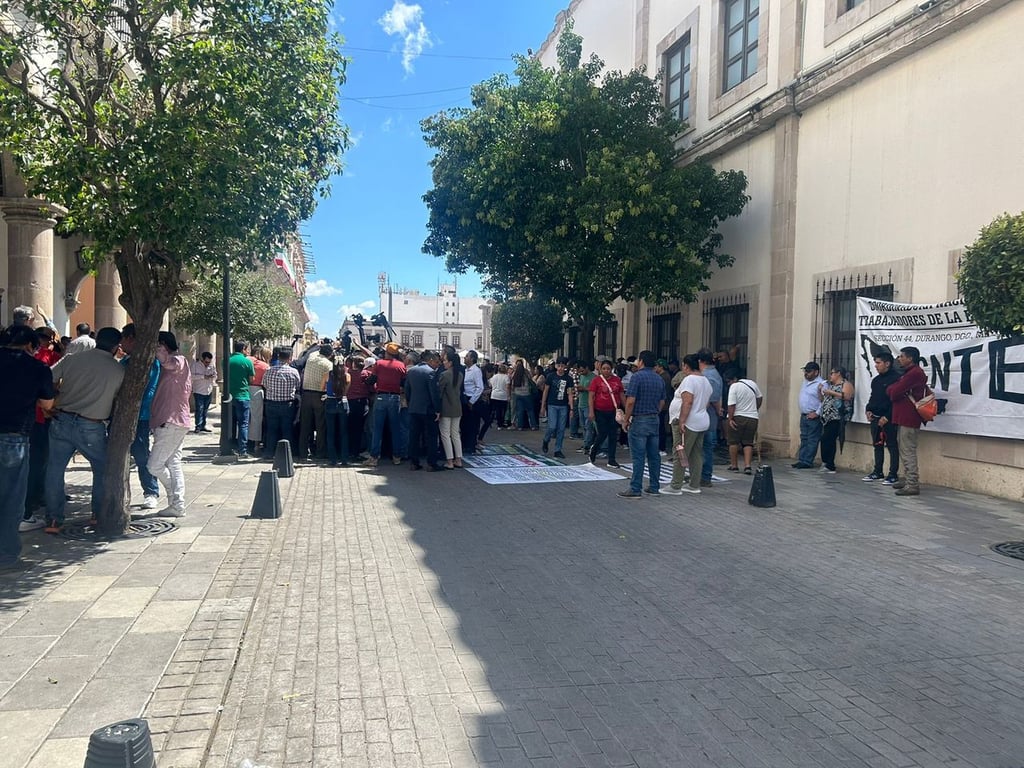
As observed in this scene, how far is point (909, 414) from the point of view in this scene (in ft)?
31.2

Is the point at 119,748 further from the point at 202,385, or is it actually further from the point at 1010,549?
the point at 202,385

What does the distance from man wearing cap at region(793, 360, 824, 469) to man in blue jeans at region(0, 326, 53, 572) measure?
1021 cm

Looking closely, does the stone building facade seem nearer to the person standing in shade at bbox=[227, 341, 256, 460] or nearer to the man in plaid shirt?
the man in plaid shirt

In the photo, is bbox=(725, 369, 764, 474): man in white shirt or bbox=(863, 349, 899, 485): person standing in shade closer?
bbox=(863, 349, 899, 485): person standing in shade

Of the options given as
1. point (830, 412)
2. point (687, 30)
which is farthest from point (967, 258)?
point (687, 30)

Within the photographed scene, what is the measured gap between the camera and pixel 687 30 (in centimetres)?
1684

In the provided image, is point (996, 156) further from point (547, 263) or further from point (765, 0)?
point (547, 263)

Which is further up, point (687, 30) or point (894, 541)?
point (687, 30)

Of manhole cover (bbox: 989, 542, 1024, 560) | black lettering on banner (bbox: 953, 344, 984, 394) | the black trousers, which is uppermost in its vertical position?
black lettering on banner (bbox: 953, 344, 984, 394)

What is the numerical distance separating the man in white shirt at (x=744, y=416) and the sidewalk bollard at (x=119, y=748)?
9.75 m

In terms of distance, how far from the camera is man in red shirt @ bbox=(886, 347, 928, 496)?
375 inches

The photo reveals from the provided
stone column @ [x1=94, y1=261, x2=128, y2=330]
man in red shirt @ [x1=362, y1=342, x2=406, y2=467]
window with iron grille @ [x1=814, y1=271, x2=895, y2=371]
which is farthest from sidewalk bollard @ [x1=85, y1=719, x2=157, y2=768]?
stone column @ [x1=94, y1=261, x2=128, y2=330]

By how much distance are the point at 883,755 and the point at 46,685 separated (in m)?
4.02

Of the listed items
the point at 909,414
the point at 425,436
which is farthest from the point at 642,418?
the point at 425,436
